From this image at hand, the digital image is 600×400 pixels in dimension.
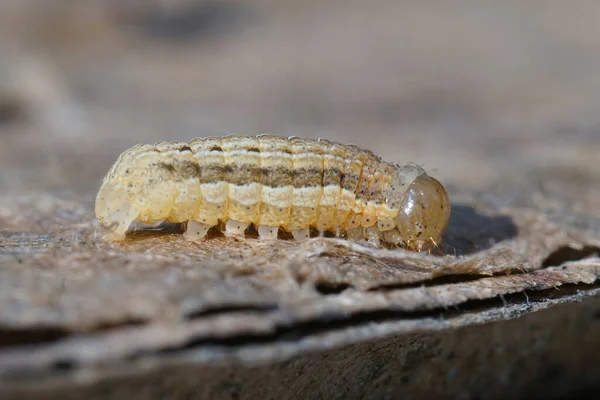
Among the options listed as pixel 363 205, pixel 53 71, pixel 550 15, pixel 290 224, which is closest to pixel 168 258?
pixel 290 224

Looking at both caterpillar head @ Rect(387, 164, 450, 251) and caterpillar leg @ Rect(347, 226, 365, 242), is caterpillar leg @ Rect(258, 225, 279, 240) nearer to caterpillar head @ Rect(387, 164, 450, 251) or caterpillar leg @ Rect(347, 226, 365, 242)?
caterpillar leg @ Rect(347, 226, 365, 242)

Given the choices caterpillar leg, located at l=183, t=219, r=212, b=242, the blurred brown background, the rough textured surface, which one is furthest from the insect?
the blurred brown background

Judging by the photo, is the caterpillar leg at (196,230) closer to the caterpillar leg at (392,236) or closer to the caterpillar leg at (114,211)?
the caterpillar leg at (114,211)

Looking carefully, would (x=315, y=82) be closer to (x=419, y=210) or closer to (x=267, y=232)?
(x=419, y=210)

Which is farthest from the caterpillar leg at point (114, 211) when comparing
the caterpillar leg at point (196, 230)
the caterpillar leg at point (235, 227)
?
the caterpillar leg at point (235, 227)

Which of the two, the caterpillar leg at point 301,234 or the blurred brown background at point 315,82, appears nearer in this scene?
the caterpillar leg at point 301,234

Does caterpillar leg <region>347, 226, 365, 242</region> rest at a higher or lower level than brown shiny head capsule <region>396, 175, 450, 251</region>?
lower
